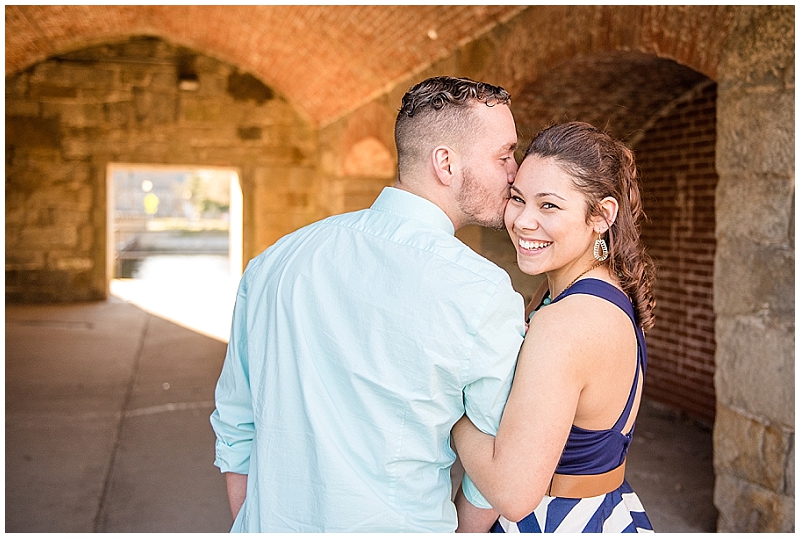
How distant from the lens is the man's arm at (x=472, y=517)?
1.36 metres

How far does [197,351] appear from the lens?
6723 millimetres

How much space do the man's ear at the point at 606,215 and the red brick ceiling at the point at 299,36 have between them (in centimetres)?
337

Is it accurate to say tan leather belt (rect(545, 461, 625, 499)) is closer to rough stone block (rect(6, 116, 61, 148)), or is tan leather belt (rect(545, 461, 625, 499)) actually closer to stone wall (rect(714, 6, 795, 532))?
stone wall (rect(714, 6, 795, 532))

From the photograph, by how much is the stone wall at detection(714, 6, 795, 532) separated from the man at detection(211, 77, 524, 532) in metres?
1.70

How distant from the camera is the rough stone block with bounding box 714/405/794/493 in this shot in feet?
8.75

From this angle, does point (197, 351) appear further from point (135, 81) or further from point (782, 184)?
point (782, 184)

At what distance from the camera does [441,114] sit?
1.32m

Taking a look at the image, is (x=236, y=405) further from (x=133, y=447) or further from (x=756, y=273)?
(x=133, y=447)

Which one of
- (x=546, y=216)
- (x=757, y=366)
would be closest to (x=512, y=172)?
(x=546, y=216)

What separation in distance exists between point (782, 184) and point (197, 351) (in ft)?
17.6

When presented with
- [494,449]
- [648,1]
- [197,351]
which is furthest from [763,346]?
[197,351]

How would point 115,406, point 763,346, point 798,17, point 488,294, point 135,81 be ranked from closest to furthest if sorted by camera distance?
point 488,294 < point 798,17 < point 763,346 < point 115,406 < point 135,81

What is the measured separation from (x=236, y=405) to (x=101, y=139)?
899 centimetres

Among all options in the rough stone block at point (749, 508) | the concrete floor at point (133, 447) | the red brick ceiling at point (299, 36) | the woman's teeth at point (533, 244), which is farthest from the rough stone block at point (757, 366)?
the red brick ceiling at point (299, 36)
